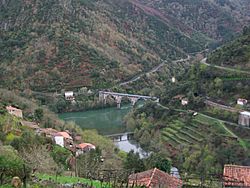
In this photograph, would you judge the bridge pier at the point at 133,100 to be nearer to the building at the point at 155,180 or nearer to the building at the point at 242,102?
the building at the point at 242,102

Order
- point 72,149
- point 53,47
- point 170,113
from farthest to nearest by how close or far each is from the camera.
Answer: point 53,47, point 170,113, point 72,149

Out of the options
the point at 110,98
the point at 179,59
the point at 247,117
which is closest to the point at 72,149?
the point at 247,117

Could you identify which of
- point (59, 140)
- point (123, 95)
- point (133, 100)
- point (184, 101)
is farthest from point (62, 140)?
point (123, 95)

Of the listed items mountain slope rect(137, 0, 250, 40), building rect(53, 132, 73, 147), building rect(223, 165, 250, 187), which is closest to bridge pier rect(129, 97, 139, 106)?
building rect(53, 132, 73, 147)

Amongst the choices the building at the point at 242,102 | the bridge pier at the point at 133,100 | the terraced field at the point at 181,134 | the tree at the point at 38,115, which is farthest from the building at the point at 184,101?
the bridge pier at the point at 133,100

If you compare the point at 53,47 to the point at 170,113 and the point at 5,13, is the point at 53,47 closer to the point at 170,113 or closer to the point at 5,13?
the point at 5,13

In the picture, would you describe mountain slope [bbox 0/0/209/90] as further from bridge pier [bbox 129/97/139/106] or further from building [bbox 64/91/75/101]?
bridge pier [bbox 129/97/139/106]
